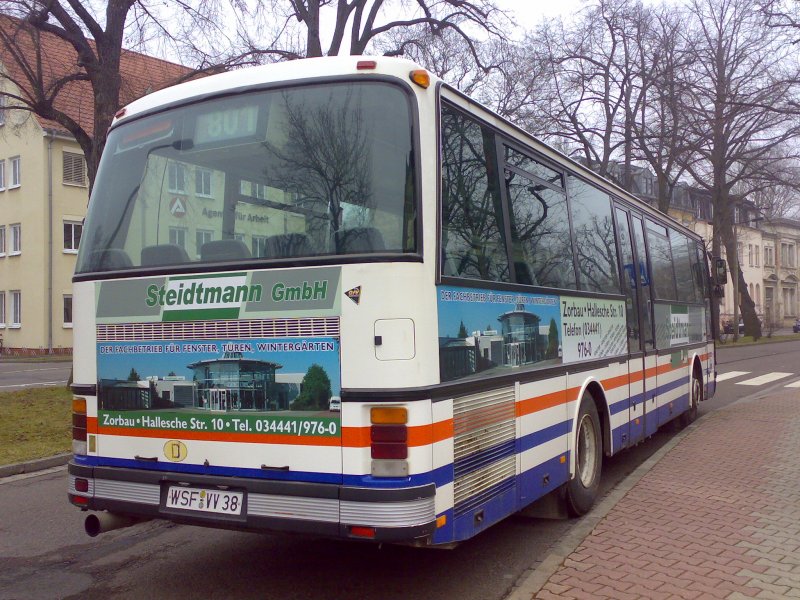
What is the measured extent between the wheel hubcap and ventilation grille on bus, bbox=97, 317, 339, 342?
10.8 feet

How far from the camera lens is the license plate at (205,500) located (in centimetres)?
459

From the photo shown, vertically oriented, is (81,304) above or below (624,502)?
above

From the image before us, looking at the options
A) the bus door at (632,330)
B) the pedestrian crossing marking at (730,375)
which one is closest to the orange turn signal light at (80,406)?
the bus door at (632,330)

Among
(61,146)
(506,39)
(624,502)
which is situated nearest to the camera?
(624,502)

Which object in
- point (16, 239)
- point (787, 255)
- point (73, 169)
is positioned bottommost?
point (16, 239)

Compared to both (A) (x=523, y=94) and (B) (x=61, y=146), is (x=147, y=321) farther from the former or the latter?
(B) (x=61, y=146)

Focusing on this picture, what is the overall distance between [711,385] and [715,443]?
3.72m

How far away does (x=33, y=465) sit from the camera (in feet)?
30.1

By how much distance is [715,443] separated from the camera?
10.1 m

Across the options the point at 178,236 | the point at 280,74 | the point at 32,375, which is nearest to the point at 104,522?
the point at 178,236

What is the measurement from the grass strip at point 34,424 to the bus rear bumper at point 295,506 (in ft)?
16.5

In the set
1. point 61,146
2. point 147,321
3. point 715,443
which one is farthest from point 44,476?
point 61,146

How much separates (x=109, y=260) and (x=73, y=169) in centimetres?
3483

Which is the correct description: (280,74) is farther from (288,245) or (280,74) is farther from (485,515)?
(485,515)
